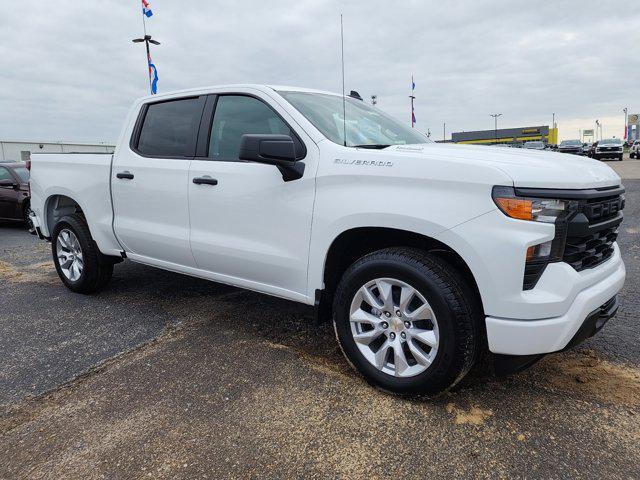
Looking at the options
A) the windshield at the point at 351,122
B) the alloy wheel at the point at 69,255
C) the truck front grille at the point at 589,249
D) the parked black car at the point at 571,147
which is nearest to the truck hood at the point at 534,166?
the truck front grille at the point at 589,249

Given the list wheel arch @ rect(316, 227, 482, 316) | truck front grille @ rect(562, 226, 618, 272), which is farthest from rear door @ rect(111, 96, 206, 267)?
truck front grille @ rect(562, 226, 618, 272)

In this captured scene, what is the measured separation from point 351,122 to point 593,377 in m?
2.23

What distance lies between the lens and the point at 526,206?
88.7 inches

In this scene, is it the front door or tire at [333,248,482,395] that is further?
the front door

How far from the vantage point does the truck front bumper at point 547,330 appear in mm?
2285

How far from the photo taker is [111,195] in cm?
424

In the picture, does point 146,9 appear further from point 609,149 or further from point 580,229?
point 609,149

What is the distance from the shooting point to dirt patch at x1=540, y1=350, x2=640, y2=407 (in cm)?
271

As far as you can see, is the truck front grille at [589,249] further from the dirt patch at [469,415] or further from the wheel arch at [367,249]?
the dirt patch at [469,415]

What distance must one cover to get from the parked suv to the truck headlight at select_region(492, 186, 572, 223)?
10.0 meters

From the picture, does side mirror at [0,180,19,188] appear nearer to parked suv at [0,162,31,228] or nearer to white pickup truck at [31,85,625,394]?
parked suv at [0,162,31,228]

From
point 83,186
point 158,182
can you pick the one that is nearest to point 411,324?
point 158,182

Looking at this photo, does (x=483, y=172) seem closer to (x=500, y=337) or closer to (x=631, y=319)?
(x=500, y=337)

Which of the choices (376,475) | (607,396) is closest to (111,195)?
(376,475)
